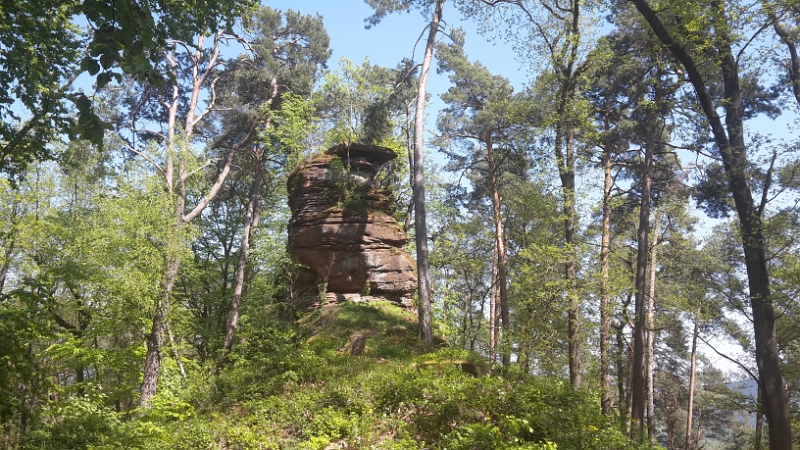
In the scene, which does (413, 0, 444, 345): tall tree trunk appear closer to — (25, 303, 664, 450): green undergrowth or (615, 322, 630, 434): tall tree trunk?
(25, 303, 664, 450): green undergrowth

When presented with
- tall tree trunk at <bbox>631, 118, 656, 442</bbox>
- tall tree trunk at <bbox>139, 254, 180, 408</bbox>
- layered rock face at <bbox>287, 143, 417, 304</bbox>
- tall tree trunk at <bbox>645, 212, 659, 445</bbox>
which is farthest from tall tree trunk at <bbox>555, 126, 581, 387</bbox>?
tall tree trunk at <bbox>139, 254, 180, 408</bbox>

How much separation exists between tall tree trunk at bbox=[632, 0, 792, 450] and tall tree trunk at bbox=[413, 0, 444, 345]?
687cm

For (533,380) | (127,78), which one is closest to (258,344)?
(533,380)

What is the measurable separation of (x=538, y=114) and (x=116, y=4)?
582 inches

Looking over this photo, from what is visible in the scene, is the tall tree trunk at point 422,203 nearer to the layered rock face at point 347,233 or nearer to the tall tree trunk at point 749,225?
the layered rock face at point 347,233


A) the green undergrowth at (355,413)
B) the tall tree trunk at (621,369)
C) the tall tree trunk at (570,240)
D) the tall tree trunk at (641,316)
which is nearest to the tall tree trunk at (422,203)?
the green undergrowth at (355,413)

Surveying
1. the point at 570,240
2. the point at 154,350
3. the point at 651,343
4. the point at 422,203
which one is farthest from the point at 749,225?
the point at 154,350

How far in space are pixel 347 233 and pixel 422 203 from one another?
11.3 feet

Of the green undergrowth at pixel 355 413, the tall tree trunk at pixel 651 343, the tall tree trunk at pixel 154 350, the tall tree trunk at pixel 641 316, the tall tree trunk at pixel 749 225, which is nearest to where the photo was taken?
the green undergrowth at pixel 355 413

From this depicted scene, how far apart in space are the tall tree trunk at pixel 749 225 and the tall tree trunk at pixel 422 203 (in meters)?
6.87

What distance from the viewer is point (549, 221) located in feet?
51.8

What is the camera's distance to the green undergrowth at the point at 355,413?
6418mm

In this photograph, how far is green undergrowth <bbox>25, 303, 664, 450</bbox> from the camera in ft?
21.1

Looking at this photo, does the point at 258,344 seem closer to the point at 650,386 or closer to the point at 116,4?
the point at 116,4
